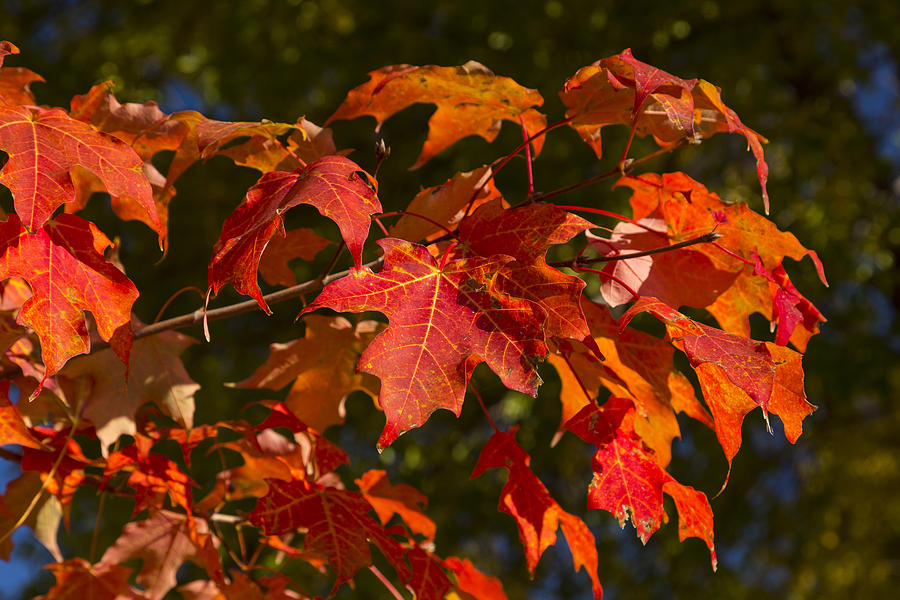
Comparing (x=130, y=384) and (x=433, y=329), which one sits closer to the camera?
(x=433, y=329)

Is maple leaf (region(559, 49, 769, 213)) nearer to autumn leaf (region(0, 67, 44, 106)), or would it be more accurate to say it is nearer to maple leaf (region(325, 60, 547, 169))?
maple leaf (region(325, 60, 547, 169))

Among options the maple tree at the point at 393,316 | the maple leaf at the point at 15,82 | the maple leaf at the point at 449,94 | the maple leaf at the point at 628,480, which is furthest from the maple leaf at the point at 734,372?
the maple leaf at the point at 15,82

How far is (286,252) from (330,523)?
41 centimetres

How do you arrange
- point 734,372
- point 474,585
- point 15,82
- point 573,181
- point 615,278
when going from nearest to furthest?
point 734,372
point 615,278
point 15,82
point 474,585
point 573,181

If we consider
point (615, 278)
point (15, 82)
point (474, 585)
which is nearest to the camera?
point (615, 278)

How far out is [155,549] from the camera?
1358 mm

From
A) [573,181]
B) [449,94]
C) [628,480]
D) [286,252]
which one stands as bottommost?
[573,181]

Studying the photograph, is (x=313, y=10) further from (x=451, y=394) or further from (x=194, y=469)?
(x=451, y=394)

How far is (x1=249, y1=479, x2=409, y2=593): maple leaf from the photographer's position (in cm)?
108

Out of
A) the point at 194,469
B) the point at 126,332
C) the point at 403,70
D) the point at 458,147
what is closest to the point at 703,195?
the point at 403,70

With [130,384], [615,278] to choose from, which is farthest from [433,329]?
[130,384]

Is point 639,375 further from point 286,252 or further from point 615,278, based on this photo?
point 286,252

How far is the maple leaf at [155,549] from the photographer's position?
1.34 m

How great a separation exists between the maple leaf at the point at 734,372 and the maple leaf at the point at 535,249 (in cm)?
6
